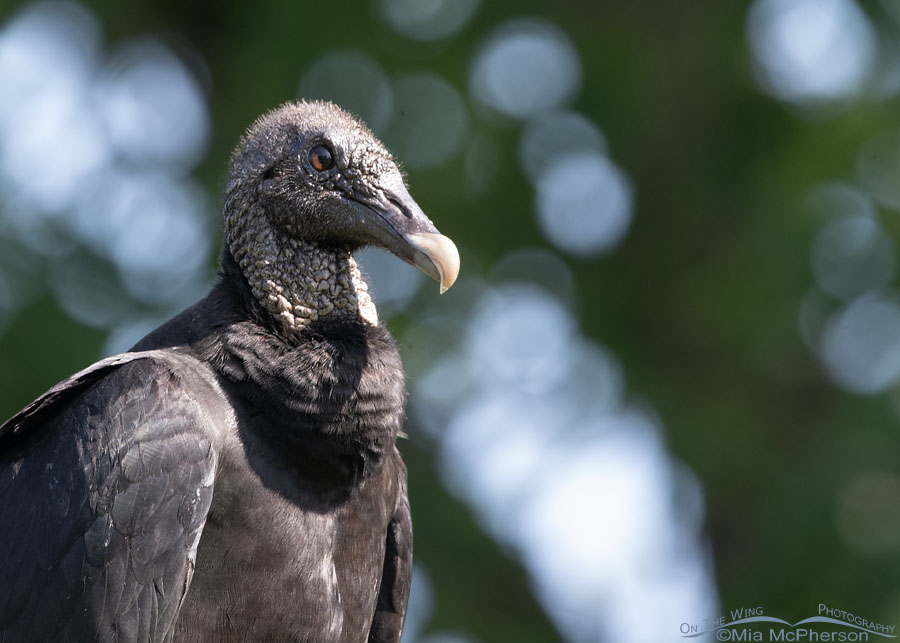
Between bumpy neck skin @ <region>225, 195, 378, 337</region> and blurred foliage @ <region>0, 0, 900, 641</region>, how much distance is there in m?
3.78

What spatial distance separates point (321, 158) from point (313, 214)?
0.21 meters

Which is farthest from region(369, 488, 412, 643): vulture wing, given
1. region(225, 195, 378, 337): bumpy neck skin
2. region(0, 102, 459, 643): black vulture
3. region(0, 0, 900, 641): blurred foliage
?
region(0, 0, 900, 641): blurred foliage

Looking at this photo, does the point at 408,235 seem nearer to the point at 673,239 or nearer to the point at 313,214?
the point at 313,214

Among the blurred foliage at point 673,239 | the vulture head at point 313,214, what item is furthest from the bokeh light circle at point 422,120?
the vulture head at point 313,214

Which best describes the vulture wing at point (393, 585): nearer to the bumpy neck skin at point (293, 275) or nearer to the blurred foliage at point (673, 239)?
the bumpy neck skin at point (293, 275)

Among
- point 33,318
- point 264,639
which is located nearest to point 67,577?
point 264,639

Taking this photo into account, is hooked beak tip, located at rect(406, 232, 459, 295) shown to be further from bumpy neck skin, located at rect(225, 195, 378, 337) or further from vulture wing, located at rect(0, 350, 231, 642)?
vulture wing, located at rect(0, 350, 231, 642)

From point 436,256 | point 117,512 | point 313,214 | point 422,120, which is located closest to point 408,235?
point 436,256

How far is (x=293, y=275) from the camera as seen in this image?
377 cm

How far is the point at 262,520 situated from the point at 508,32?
5990mm

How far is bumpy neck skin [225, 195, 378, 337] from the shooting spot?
3.73 meters

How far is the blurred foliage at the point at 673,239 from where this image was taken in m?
7.69

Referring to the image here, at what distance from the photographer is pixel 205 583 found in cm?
337

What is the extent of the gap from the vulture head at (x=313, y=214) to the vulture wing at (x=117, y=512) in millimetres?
476
